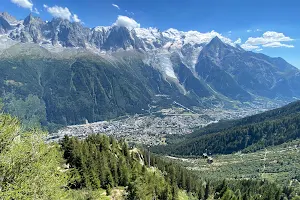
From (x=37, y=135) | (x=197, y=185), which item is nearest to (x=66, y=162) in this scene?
(x=37, y=135)

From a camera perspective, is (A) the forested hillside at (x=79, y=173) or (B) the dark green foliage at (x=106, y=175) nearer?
(A) the forested hillside at (x=79, y=173)

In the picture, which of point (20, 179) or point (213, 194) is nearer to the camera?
point (20, 179)

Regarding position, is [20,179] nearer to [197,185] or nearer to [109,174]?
[109,174]

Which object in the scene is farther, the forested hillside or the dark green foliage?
the dark green foliage

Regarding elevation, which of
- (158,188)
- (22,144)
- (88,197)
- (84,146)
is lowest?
(158,188)

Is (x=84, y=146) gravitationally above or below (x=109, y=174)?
above

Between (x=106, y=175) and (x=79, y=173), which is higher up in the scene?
(x=79, y=173)

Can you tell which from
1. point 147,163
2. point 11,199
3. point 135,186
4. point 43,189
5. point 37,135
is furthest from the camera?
point 147,163

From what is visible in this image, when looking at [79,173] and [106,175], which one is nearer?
[79,173]
